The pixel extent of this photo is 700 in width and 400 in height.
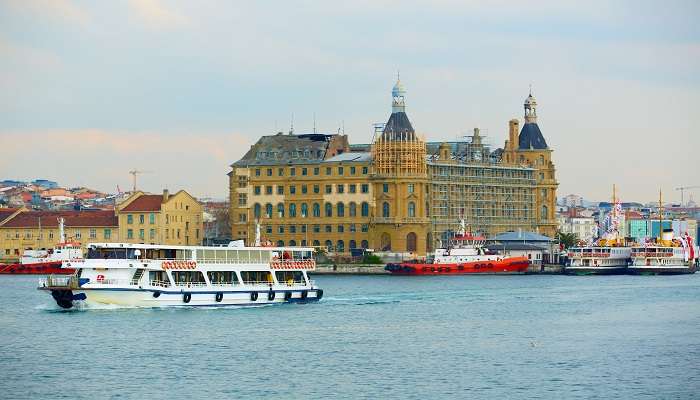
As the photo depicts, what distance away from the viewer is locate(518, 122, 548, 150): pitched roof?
600 feet

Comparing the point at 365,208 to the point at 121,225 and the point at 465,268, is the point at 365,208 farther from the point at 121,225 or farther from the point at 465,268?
the point at 121,225

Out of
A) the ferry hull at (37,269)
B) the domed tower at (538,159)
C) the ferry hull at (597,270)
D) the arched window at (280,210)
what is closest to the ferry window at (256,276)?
the ferry hull at (37,269)

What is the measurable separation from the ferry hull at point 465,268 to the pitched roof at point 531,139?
32116mm

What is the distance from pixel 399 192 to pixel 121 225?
2763 centimetres

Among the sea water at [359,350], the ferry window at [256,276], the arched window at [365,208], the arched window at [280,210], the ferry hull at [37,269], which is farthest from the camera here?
the arched window at [280,210]

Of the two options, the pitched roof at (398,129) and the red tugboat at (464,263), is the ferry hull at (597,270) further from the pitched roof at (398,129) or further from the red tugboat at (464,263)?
the pitched roof at (398,129)

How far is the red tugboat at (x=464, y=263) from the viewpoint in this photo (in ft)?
484

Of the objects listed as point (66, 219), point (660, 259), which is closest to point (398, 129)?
point (660, 259)

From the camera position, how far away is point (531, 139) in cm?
18312

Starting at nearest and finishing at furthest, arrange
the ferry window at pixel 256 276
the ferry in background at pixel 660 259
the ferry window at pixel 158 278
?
1. the ferry window at pixel 158 278
2. the ferry window at pixel 256 276
3. the ferry in background at pixel 660 259

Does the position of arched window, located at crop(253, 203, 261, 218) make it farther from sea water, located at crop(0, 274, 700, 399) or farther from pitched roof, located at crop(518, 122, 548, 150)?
sea water, located at crop(0, 274, 700, 399)

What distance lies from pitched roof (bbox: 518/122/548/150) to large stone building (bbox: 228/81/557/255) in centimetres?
514

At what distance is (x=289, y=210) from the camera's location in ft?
547

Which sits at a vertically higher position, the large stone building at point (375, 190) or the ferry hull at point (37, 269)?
the large stone building at point (375, 190)
